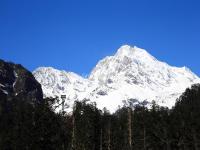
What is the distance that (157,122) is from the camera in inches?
4803

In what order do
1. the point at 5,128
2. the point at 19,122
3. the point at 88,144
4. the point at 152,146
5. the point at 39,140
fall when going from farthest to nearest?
the point at 152,146
the point at 88,144
the point at 5,128
the point at 19,122
the point at 39,140

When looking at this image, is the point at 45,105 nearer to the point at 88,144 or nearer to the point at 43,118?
the point at 43,118

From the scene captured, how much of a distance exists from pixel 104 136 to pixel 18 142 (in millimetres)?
43070

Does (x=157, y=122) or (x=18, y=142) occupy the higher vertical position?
(x=157, y=122)

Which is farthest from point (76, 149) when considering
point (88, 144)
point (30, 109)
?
point (30, 109)

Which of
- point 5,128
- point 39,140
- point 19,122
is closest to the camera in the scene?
point 39,140

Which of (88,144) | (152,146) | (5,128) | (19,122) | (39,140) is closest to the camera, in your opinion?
(39,140)

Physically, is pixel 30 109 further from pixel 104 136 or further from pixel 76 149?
pixel 104 136

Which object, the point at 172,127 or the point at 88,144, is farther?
the point at 172,127

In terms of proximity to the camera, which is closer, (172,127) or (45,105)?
(45,105)

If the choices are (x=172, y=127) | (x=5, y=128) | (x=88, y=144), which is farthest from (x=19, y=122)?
(x=172, y=127)

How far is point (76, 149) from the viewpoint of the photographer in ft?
333

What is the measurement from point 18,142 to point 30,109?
280 inches

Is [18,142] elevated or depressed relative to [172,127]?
depressed
